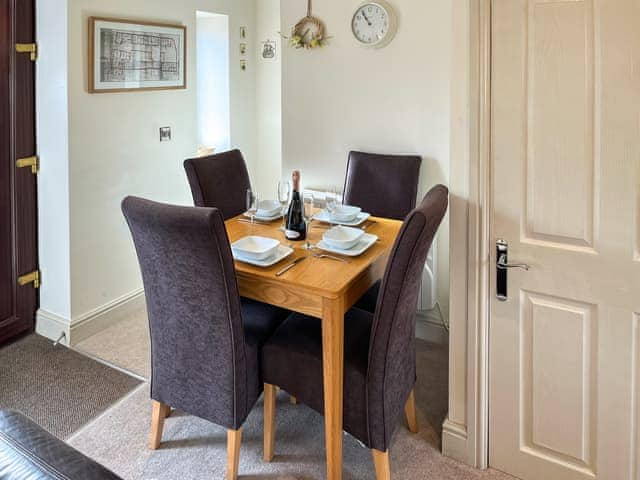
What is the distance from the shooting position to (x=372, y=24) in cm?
311

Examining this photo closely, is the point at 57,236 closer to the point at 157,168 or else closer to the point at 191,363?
the point at 157,168

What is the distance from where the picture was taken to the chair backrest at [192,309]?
1680mm

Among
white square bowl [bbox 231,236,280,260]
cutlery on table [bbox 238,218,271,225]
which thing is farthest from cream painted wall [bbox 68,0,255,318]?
white square bowl [bbox 231,236,280,260]

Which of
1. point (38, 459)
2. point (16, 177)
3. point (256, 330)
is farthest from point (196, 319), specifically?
point (16, 177)

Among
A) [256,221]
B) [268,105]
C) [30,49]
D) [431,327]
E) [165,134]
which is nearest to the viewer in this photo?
[256,221]

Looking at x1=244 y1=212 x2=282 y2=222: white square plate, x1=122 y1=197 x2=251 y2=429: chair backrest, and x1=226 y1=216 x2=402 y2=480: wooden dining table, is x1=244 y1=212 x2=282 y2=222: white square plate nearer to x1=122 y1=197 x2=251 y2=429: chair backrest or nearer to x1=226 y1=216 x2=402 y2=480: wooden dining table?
x1=226 y1=216 x2=402 y2=480: wooden dining table

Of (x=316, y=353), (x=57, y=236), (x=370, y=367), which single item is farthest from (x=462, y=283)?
(x=57, y=236)

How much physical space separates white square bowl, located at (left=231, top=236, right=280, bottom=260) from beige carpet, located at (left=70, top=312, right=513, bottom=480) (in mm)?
845

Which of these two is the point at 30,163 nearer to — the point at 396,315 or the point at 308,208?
the point at 308,208

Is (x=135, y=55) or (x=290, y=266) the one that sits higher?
(x=135, y=55)

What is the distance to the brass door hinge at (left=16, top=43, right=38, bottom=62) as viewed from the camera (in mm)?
2889

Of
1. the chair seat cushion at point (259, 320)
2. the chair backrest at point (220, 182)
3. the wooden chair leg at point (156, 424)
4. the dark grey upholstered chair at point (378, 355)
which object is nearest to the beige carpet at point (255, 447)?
the wooden chair leg at point (156, 424)

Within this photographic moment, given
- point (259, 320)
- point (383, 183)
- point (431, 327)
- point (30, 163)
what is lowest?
point (431, 327)

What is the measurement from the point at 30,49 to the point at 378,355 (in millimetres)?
2657
